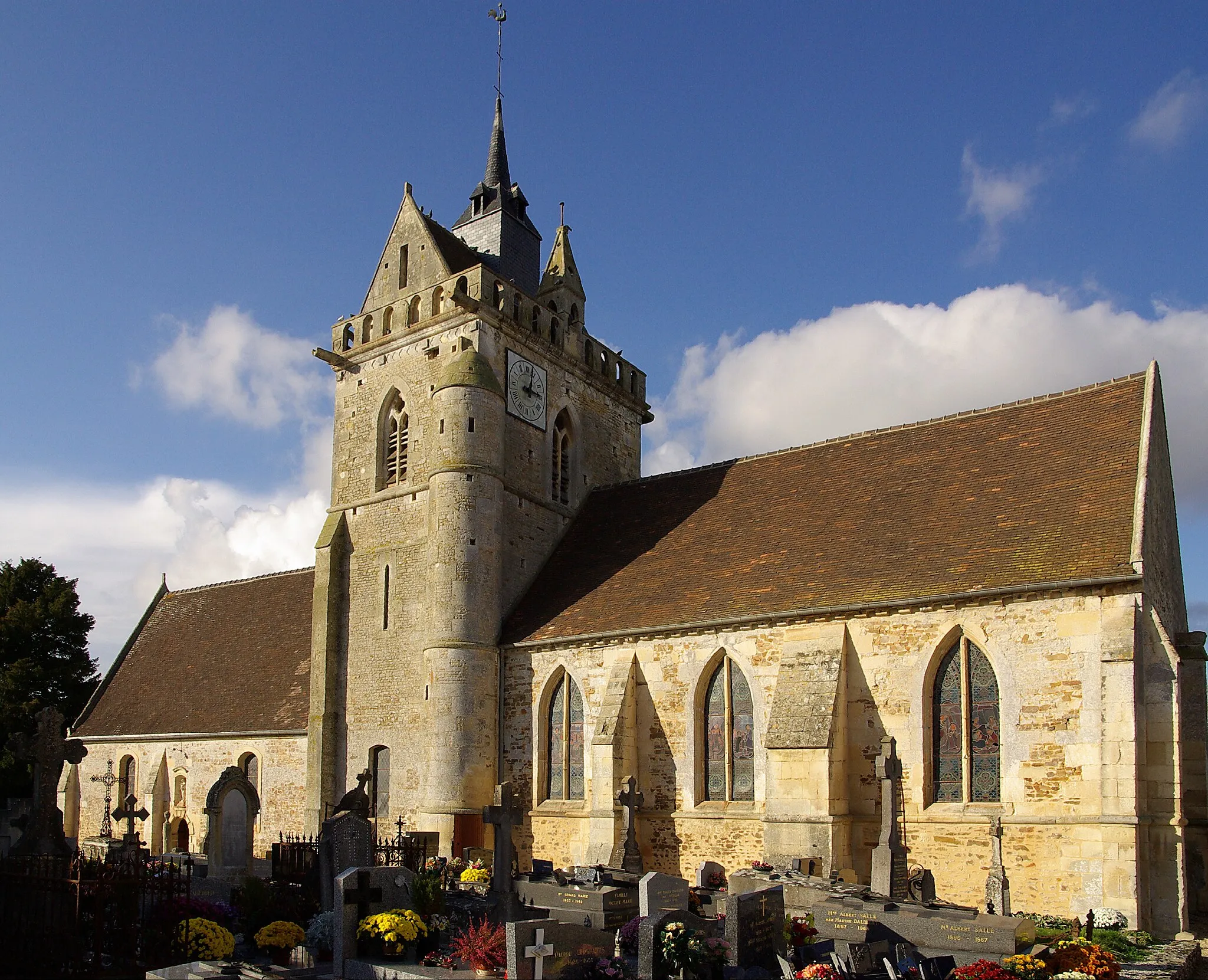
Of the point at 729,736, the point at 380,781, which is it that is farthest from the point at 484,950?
the point at 380,781

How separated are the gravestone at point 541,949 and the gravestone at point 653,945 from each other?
592 millimetres

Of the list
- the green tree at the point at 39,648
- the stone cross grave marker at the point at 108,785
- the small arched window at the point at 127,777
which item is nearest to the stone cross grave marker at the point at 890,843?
the small arched window at the point at 127,777

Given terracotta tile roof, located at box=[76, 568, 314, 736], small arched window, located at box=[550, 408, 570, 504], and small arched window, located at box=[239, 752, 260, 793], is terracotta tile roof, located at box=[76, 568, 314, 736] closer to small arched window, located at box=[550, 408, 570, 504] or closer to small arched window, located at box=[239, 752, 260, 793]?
small arched window, located at box=[239, 752, 260, 793]

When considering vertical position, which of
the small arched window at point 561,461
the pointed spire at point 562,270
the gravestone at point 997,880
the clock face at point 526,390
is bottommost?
the gravestone at point 997,880

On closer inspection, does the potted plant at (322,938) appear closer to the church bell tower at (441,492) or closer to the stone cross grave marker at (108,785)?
the church bell tower at (441,492)

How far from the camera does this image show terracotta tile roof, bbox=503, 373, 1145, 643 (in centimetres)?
1886

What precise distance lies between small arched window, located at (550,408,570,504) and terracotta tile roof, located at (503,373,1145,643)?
4.14ft

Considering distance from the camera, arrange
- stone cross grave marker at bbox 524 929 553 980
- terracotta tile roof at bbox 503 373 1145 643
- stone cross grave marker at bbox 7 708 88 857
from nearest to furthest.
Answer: stone cross grave marker at bbox 524 929 553 980 → stone cross grave marker at bbox 7 708 88 857 → terracotta tile roof at bbox 503 373 1145 643

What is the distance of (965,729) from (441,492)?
40.8ft

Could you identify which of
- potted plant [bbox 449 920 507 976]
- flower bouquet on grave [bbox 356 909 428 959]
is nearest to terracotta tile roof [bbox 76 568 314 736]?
flower bouquet on grave [bbox 356 909 428 959]

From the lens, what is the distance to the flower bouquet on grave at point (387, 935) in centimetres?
1264

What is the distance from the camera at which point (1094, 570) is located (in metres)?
17.2

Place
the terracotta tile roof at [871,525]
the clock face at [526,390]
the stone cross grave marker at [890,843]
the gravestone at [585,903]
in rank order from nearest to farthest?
1. the gravestone at [585,903]
2. the stone cross grave marker at [890,843]
3. the terracotta tile roof at [871,525]
4. the clock face at [526,390]

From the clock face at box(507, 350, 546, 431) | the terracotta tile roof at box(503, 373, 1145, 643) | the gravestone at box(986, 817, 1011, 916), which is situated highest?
the clock face at box(507, 350, 546, 431)
